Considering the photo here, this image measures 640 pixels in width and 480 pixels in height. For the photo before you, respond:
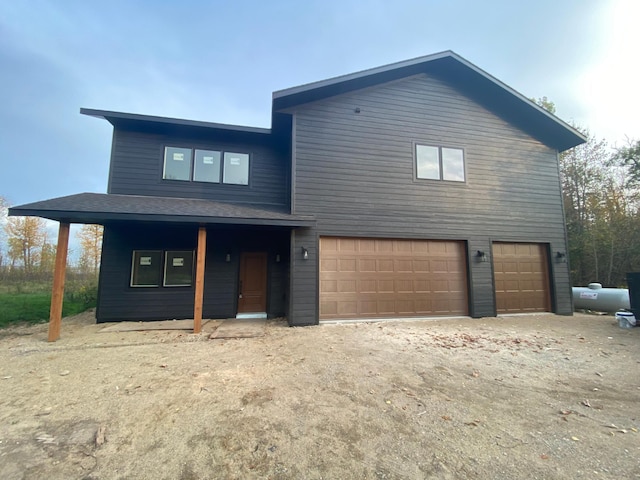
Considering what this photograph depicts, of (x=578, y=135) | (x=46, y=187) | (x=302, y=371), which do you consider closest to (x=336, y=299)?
(x=302, y=371)

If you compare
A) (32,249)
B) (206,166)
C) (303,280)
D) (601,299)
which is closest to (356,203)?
(303,280)

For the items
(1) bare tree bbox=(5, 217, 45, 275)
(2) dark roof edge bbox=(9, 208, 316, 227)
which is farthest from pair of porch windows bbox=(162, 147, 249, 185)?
(1) bare tree bbox=(5, 217, 45, 275)

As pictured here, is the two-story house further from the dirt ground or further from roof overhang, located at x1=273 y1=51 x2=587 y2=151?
the dirt ground

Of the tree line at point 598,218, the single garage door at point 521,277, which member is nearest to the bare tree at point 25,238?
the tree line at point 598,218

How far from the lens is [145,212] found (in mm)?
5500

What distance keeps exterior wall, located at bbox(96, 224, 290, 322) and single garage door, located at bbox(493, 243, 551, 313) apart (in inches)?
246

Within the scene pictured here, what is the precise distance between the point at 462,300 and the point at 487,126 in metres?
5.40

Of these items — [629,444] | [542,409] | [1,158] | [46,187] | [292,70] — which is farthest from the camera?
[46,187]

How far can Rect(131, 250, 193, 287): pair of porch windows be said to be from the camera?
7.29 metres

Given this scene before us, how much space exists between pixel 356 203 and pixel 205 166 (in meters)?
4.61

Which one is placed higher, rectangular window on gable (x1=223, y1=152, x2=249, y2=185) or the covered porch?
rectangular window on gable (x1=223, y1=152, x2=249, y2=185)

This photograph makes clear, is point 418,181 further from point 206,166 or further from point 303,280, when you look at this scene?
point 206,166

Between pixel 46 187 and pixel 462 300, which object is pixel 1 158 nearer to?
pixel 46 187

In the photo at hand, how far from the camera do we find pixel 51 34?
12055 mm
